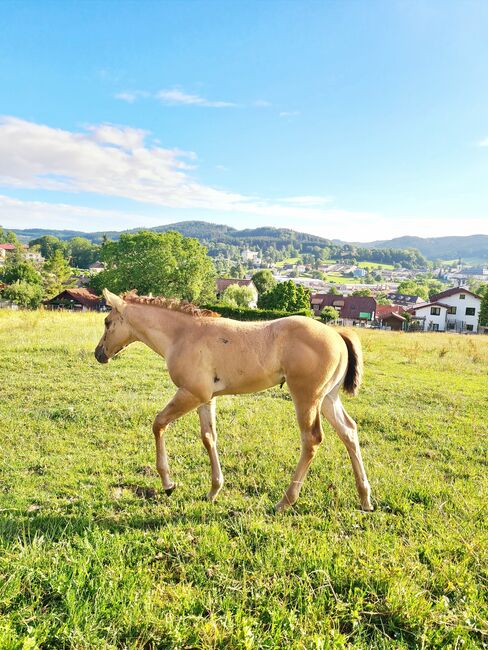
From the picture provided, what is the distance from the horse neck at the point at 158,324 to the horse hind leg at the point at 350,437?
199 centimetres

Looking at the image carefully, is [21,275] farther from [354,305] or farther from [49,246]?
[49,246]

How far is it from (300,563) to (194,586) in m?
0.86

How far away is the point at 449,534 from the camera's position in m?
3.48

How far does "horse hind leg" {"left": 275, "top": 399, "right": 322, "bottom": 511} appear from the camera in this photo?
4172mm

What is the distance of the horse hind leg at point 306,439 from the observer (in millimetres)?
4172

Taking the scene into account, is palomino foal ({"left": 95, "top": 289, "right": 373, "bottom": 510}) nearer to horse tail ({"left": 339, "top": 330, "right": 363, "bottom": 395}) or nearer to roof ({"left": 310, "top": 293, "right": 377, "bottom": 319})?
horse tail ({"left": 339, "top": 330, "right": 363, "bottom": 395})

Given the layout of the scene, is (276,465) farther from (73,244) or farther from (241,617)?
(73,244)

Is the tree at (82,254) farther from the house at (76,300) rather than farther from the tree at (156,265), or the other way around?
the tree at (156,265)

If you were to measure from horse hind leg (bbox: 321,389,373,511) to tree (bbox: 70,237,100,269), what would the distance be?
17304 cm

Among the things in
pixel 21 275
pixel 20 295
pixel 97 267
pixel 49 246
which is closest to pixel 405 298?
pixel 21 275

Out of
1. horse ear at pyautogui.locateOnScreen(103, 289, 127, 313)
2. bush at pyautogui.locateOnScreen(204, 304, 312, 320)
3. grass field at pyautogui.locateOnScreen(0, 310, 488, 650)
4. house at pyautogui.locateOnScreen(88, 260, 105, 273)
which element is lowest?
bush at pyautogui.locateOnScreen(204, 304, 312, 320)

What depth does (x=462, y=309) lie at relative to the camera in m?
70.2

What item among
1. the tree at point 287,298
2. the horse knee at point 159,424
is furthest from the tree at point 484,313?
the horse knee at point 159,424

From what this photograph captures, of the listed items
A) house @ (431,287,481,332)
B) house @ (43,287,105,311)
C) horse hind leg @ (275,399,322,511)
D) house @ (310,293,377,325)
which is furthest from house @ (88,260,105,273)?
horse hind leg @ (275,399,322,511)
